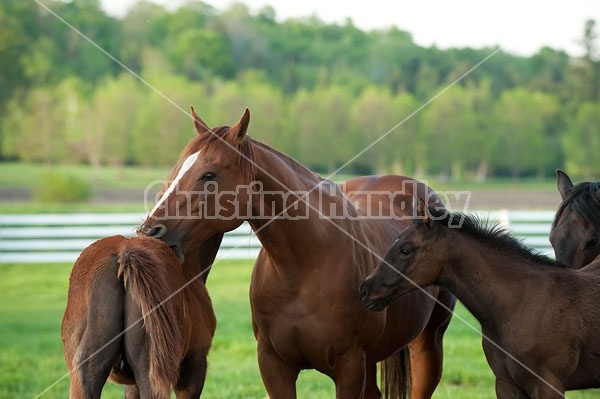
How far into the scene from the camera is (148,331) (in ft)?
12.0

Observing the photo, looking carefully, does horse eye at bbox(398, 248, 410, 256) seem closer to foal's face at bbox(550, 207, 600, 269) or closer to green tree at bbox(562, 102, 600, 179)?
foal's face at bbox(550, 207, 600, 269)

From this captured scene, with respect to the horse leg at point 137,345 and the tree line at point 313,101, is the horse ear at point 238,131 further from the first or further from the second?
the tree line at point 313,101

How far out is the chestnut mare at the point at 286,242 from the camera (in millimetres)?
3953

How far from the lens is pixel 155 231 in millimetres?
3863

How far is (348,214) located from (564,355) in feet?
4.81

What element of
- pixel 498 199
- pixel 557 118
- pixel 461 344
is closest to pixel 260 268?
pixel 461 344

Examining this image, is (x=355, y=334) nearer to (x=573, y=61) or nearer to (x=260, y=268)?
(x=260, y=268)

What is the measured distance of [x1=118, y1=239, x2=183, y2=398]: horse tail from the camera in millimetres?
3646

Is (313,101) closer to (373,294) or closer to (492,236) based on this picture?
(492,236)

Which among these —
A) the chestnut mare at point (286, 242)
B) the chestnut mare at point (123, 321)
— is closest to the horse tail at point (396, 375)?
the chestnut mare at point (286, 242)

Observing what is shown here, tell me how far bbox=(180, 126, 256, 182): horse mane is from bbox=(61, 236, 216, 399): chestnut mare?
0.56 meters

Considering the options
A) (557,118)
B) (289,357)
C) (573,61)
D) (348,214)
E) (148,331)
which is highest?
(573,61)

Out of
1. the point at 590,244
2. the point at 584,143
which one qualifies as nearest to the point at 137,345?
the point at 590,244

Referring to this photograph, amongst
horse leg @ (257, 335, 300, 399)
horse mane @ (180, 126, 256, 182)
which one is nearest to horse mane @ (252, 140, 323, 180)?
horse mane @ (180, 126, 256, 182)
